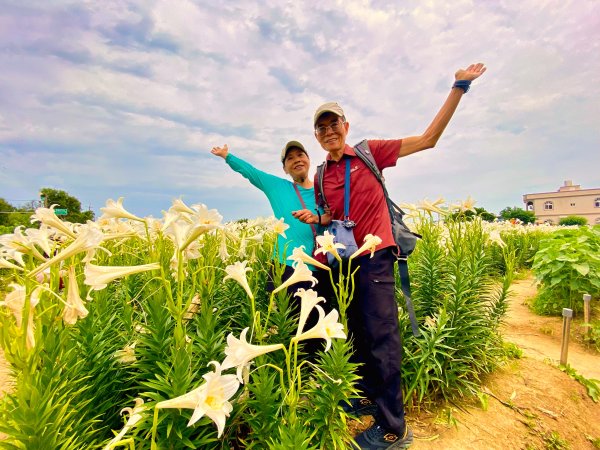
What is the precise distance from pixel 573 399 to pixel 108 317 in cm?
416

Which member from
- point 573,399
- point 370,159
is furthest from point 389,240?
point 573,399

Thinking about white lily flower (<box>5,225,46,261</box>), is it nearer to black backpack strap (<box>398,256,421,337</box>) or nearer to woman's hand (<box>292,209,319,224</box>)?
woman's hand (<box>292,209,319,224</box>)

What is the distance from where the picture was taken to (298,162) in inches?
120

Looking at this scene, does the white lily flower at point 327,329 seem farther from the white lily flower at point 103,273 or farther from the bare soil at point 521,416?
the bare soil at point 521,416

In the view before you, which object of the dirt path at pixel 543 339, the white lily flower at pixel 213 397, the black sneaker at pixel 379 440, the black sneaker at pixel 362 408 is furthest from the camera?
the dirt path at pixel 543 339

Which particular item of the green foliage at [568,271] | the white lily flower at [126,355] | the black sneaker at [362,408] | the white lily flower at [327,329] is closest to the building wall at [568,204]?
the green foliage at [568,271]

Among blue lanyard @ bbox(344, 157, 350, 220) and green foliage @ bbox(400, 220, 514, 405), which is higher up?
blue lanyard @ bbox(344, 157, 350, 220)

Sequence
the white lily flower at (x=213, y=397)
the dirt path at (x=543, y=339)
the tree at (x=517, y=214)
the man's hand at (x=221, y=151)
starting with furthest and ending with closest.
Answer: the tree at (x=517, y=214) < the dirt path at (x=543, y=339) < the man's hand at (x=221, y=151) < the white lily flower at (x=213, y=397)

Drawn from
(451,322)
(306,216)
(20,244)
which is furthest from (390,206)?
(20,244)

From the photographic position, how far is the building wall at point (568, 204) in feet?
207

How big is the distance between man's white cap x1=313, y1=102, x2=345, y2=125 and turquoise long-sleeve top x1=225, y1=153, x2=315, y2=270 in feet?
2.34

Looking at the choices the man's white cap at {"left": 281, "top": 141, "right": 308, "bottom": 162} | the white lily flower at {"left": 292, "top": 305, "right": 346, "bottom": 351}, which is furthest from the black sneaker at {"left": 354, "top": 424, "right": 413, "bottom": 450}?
the man's white cap at {"left": 281, "top": 141, "right": 308, "bottom": 162}

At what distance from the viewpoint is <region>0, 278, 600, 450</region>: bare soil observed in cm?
251

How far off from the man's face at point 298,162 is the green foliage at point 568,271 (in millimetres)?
4959
